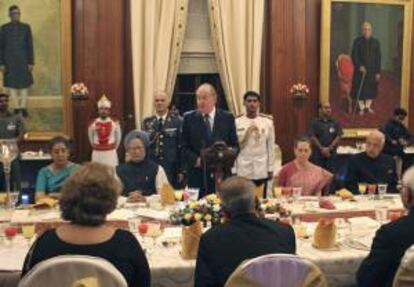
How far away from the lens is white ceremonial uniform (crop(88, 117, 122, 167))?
25.3 feet

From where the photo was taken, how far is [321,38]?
9094mm

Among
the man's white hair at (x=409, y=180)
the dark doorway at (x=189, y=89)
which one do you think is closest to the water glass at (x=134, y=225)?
the man's white hair at (x=409, y=180)

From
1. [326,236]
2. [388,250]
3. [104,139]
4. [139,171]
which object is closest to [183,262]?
[326,236]

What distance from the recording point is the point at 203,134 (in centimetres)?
586

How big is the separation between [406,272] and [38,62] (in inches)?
270

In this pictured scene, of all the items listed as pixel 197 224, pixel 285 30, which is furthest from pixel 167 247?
pixel 285 30

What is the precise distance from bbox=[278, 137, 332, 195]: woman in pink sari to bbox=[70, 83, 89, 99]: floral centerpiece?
153 inches

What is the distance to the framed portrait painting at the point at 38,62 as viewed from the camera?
323 inches

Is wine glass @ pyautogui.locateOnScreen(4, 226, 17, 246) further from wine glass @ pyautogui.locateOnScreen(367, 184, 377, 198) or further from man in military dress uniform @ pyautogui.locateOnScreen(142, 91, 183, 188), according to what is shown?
man in military dress uniform @ pyautogui.locateOnScreen(142, 91, 183, 188)

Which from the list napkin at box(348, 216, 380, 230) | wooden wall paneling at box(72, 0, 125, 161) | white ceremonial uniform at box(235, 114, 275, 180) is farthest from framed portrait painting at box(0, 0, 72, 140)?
napkin at box(348, 216, 380, 230)

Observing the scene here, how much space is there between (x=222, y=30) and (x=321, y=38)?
1.59 meters

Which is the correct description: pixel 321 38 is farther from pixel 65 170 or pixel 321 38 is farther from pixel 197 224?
pixel 197 224

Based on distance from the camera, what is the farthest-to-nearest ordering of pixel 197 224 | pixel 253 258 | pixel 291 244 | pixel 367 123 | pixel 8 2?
1. pixel 367 123
2. pixel 8 2
3. pixel 197 224
4. pixel 291 244
5. pixel 253 258

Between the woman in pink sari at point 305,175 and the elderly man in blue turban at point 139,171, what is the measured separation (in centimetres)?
118
